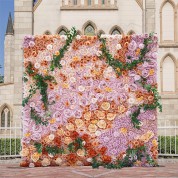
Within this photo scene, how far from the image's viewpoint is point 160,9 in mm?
25922

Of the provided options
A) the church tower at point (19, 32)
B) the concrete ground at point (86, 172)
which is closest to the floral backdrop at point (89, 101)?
the concrete ground at point (86, 172)

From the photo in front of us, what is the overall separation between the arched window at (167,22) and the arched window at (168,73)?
4.45 ft

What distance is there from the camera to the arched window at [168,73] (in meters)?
25.5

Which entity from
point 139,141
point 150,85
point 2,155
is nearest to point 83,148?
point 139,141

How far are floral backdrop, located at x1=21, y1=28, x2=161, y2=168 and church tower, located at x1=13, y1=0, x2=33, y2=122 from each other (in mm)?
14248

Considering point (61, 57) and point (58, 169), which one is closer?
point (58, 169)

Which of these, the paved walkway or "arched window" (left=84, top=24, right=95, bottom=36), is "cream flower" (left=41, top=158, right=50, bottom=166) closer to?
the paved walkway

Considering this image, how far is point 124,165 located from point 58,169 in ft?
5.88

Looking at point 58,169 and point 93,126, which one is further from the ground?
point 93,126

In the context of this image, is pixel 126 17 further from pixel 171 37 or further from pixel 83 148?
pixel 83 148

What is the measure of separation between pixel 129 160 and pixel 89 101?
188 cm

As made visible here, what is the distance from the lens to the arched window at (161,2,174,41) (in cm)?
2577

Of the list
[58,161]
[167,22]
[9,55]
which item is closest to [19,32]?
[9,55]

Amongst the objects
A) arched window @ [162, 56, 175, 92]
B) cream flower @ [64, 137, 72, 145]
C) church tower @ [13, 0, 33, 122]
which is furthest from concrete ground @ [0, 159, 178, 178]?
arched window @ [162, 56, 175, 92]
